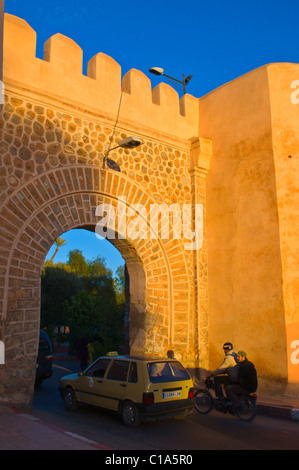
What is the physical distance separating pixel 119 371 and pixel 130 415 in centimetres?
74

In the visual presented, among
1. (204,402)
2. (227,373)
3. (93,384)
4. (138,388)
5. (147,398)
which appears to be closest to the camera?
(147,398)

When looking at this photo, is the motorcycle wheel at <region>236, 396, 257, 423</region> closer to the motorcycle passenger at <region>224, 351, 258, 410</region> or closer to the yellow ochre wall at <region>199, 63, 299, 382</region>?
the motorcycle passenger at <region>224, 351, 258, 410</region>

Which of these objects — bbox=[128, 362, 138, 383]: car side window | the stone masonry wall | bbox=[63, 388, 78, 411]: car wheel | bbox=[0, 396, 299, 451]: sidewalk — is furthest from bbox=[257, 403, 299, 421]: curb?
bbox=[63, 388, 78, 411]: car wheel

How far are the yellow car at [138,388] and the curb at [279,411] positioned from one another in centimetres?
174

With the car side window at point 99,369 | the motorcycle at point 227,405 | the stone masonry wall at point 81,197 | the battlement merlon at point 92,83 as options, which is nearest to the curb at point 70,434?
the stone masonry wall at point 81,197

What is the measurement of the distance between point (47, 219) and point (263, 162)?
515 cm

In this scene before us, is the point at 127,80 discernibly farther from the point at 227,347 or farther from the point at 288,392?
the point at 288,392

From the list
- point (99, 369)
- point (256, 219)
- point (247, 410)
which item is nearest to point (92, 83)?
point (256, 219)

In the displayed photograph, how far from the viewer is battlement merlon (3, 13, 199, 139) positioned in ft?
25.8

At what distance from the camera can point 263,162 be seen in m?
9.55

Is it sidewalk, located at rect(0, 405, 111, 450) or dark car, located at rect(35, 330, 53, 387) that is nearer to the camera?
sidewalk, located at rect(0, 405, 111, 450)

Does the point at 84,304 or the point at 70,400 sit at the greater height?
the point at 84,304

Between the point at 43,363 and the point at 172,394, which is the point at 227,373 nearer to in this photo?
the point at 172,394

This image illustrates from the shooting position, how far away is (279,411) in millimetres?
7266
